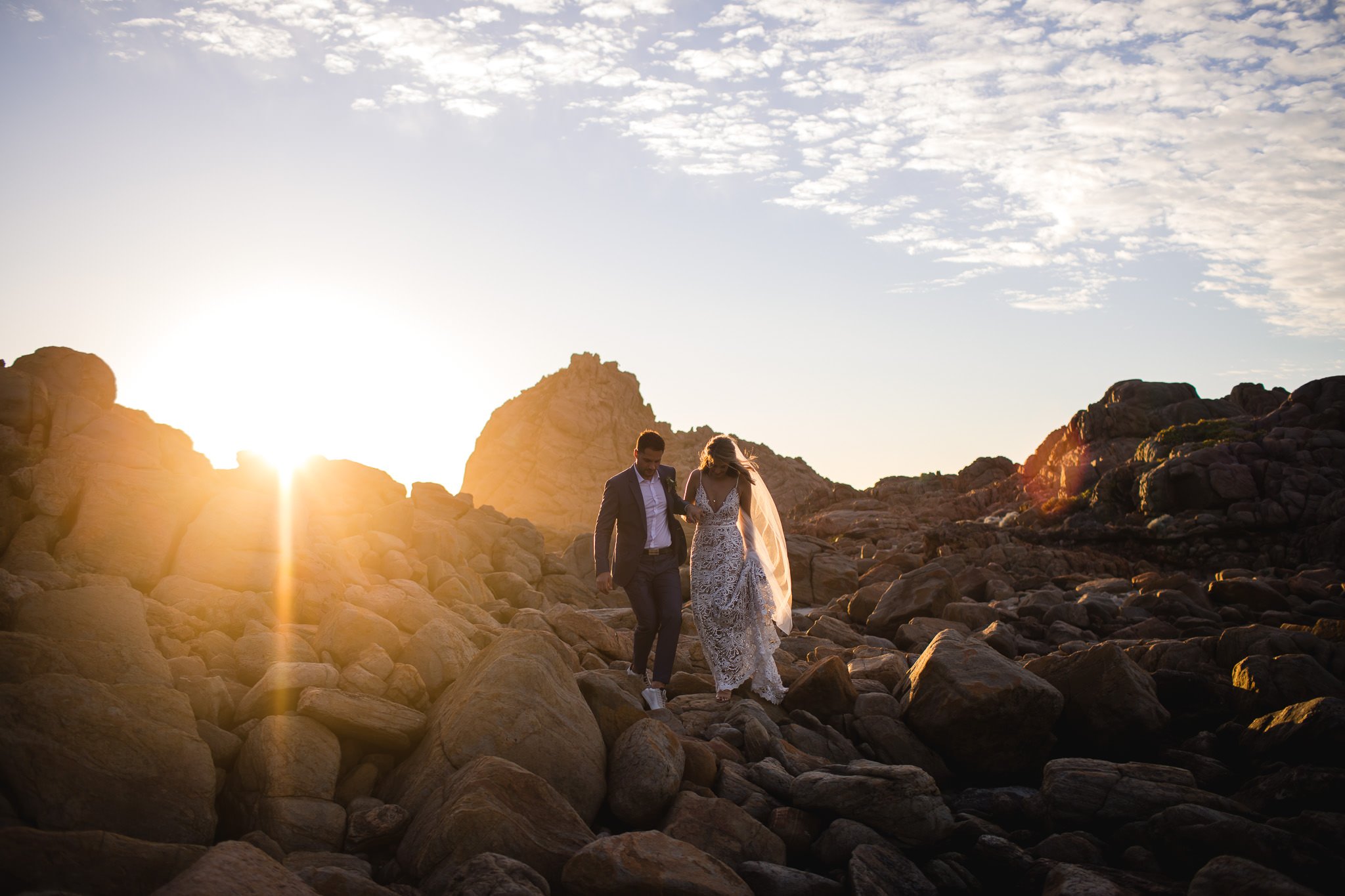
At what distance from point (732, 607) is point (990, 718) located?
2351mm

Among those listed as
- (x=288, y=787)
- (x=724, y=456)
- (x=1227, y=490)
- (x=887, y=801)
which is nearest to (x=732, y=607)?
(x=724, y=456)

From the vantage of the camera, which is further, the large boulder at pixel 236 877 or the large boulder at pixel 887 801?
the large boulder at pixel 887 801

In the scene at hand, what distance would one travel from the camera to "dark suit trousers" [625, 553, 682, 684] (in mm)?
7547

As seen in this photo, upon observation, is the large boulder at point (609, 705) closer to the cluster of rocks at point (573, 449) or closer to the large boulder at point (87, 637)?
the large boulder at point (87, 637)

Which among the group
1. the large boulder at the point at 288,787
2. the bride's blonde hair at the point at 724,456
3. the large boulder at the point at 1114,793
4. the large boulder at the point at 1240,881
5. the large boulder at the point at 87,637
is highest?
the bride's blonde hair at the point at 724,456

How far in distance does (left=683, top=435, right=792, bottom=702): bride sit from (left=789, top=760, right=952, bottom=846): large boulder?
6.57 ft

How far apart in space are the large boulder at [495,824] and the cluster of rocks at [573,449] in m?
38.5

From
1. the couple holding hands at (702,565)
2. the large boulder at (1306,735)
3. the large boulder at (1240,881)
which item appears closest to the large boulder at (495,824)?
the couple holding hands at (702,565)

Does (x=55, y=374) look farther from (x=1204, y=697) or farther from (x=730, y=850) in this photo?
(x=1204, y=697)

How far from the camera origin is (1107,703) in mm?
7406

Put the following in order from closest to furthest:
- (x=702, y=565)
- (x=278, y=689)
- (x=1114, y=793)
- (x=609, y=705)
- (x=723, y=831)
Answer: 1. (x=723, y=831)
2. (x=278, y=689)
3. (x=1114, y=793)
4. (x=609, y=705)
5. (x=702, y=565)

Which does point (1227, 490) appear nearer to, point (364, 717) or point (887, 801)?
point (887, 801)

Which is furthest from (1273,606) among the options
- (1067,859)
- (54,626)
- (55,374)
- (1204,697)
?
(55,374)

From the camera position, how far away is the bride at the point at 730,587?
7797 mm
